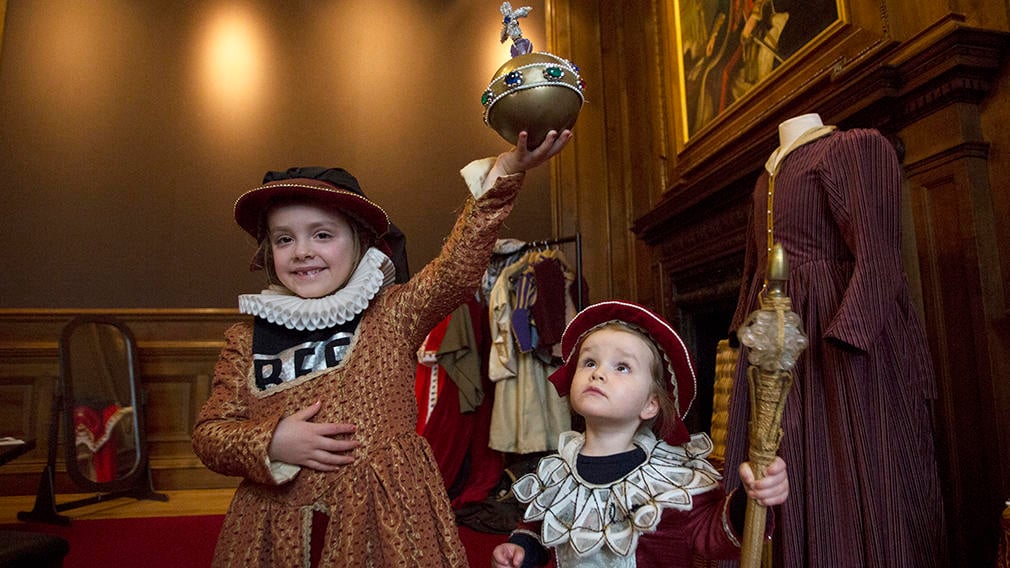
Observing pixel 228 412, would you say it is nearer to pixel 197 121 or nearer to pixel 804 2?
pixel 804 2

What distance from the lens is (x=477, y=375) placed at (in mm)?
4035

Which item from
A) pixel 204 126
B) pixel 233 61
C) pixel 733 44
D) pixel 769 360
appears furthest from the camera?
pixel 233 61

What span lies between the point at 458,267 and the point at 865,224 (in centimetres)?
114

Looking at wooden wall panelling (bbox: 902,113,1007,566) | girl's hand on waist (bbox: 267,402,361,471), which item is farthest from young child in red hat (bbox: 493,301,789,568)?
wooden wall panelling (bbox: 902,113,1007,566)

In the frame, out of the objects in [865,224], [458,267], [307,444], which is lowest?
[307,444]

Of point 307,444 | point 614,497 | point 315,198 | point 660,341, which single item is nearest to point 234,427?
point 307,444

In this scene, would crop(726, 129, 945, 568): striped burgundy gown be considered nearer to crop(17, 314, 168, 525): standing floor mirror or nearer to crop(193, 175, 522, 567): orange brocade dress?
crop(193, 175, 522, 567): orange brocade dress

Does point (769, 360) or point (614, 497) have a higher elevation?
point (769, 360)

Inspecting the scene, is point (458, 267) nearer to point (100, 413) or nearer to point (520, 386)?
point (520, 386)

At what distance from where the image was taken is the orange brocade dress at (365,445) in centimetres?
130

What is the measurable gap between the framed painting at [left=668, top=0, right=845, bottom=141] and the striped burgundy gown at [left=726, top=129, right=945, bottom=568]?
117cm

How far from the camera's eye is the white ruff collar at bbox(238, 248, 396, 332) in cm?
146

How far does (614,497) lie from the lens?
1.22 meters

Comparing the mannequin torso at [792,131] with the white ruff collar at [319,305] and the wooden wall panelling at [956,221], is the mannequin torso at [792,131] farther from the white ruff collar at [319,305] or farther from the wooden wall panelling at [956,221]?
the white ruff collar at [319,305]
